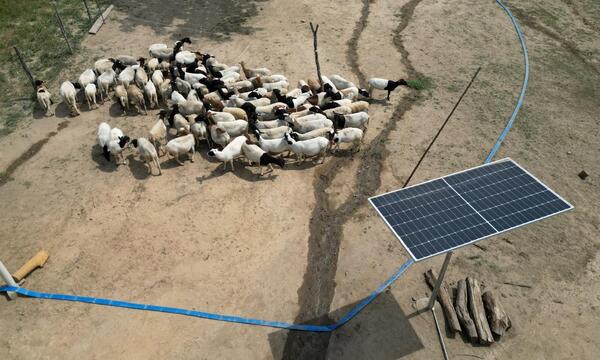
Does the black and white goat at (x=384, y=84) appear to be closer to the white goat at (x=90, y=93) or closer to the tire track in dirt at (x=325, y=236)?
the tire track in dirt at (x=325, y=236)

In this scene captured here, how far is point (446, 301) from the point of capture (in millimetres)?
8961

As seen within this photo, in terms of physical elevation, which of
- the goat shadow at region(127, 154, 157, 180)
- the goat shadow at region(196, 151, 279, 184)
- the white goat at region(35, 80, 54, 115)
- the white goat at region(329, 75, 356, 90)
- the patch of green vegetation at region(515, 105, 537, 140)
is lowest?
the patch of green vegetation at region(515, 105, 537, 140)

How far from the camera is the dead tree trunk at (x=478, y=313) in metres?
8.41

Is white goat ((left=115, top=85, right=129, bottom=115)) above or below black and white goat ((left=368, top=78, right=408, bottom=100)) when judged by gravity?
above

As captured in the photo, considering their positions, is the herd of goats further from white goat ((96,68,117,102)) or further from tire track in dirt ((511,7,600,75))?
tire track in dirt ((511,7,600,75))

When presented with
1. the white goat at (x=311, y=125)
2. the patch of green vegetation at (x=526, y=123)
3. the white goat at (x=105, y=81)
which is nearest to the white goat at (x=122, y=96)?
the white goat at (x=105, y=81)

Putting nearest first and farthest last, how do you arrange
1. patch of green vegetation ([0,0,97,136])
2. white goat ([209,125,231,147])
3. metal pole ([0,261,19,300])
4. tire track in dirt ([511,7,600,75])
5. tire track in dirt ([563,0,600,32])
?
metal pole ([0,261,19,300]), white goat ([209,125,231,147]), patch of green vegetation ([0,0,97,136]), tire track in dirt ([511,7,600,75]), tire track in dirt ([563,0,600,32])

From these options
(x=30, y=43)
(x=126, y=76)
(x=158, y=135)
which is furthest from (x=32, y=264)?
(x=30, y=43)

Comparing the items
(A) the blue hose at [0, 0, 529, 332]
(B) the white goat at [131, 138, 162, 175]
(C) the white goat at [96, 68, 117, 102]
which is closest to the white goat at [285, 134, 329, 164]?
(B) the white goat at [131, 138, 162, 175]

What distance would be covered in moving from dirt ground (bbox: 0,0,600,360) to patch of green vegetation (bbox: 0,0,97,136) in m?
0.94

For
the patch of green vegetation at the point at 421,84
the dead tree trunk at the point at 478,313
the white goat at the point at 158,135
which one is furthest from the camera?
the patch of green vegetation at the point at 421,84

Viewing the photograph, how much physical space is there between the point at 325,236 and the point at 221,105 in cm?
580

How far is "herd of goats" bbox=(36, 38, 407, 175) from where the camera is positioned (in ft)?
40.1

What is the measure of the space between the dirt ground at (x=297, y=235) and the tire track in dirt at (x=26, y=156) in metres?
0.06
